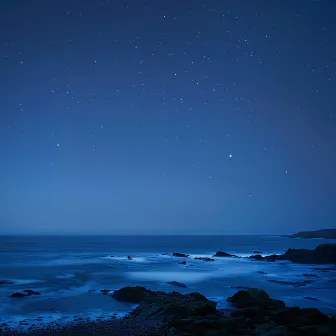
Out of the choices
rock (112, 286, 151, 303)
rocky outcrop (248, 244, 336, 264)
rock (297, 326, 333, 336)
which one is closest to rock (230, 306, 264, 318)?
rock (297, 326, 333, 336)

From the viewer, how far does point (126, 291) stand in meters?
21.3

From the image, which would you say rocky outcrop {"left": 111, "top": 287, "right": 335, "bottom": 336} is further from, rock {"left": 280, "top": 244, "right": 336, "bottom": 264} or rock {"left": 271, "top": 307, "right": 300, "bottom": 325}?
rock {"left": 280, "top": 244, "right": 336, "bottom": 264}

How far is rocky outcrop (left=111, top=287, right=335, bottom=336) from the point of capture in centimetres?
1243

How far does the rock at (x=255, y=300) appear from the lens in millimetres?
17141

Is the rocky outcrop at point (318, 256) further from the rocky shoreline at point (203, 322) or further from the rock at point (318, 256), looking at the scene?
the rocky shoreline at point (203, 322)

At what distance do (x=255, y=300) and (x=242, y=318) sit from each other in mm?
4696

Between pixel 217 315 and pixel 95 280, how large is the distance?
2162 centimetres

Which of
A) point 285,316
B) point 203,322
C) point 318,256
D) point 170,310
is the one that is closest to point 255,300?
point 285,316

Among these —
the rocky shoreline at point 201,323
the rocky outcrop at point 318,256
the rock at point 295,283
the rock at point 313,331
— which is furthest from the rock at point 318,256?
the rock at point 313,331

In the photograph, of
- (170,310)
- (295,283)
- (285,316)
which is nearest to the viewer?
(285,316)

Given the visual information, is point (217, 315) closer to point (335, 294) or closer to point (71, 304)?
point (71, 304)

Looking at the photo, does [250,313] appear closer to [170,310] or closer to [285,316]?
[285,316]

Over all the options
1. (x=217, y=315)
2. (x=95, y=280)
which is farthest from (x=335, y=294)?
(x=95, y=280)

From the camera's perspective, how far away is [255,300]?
17.9 metres
